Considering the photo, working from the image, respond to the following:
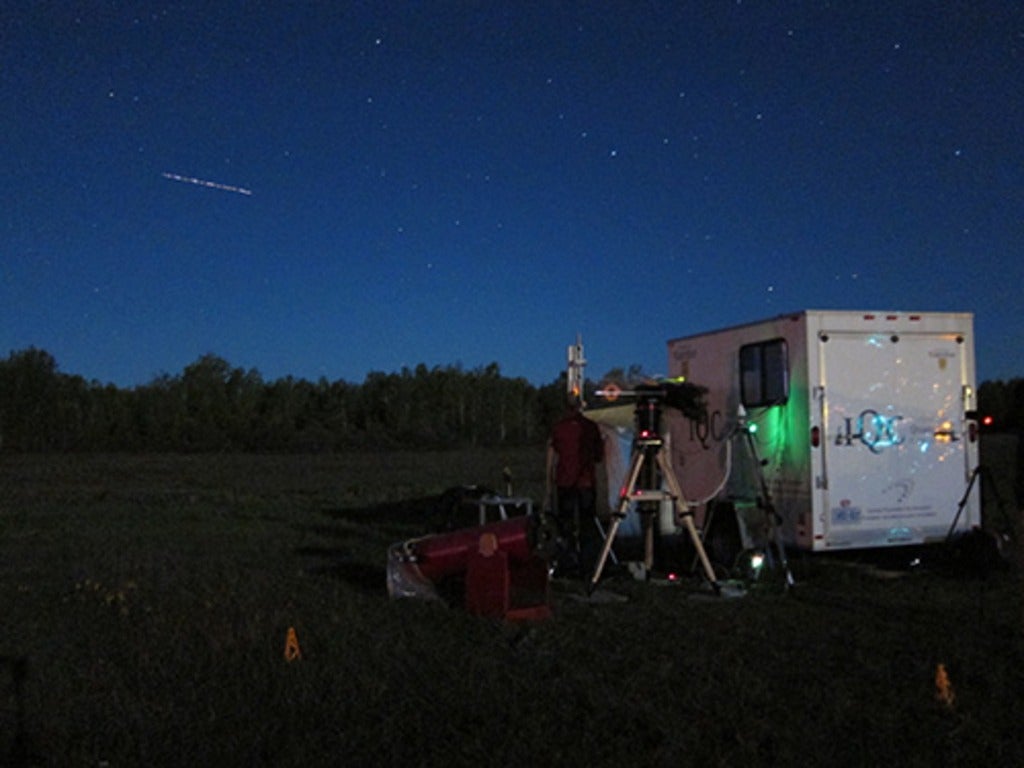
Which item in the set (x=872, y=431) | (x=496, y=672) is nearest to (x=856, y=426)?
(x=872, y=431)

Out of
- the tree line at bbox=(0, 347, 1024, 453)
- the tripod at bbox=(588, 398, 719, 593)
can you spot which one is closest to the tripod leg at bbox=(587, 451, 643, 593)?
the tripod at bbox=(588, 398, 719, 593)

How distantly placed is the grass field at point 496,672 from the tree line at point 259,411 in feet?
184

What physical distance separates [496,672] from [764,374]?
17.1 feet

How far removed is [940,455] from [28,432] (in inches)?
3047

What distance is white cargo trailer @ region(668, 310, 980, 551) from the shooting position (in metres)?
10.2

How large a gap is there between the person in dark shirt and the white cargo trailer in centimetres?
123

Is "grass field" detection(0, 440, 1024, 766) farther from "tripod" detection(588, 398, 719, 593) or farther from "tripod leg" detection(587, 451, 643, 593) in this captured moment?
"tripod" detection(588, 398, 719, 593)

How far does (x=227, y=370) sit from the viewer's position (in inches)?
3652

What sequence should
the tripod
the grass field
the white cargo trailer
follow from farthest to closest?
1. the white cargo trailer
2. the tripod
3. the grass field

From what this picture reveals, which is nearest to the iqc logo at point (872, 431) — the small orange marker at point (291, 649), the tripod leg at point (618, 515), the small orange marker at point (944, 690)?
the tripod leg at point (618, 515)

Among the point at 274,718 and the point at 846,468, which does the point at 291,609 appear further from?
the point at 846,468

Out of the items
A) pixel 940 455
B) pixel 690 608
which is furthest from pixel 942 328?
pixel 690 608

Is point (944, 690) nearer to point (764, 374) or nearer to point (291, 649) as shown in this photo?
point (291, 649)

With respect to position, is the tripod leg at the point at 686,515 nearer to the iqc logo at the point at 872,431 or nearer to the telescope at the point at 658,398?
the telescope at the point at 658,398
